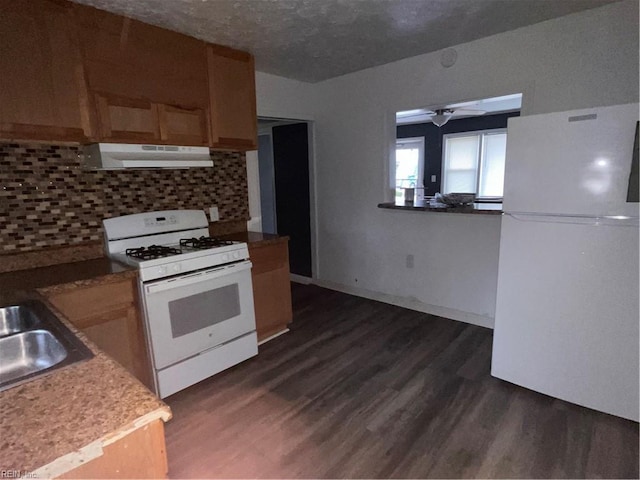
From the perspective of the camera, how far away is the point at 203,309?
231cm

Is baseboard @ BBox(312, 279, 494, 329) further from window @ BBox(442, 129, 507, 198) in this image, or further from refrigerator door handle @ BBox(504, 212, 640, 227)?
window @ BBox(442, 129, 507, 198)

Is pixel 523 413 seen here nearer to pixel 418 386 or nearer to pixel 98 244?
pixel 418 386

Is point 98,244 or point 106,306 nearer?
point 106,306

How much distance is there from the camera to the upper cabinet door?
2.55 metres

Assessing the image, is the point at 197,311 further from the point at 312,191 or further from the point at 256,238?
the point at 312,191

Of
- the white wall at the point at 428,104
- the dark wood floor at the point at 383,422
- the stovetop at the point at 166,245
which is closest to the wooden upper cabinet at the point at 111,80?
the stovetop at the point at 166,245

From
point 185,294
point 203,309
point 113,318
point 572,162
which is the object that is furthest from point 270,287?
point 572,162

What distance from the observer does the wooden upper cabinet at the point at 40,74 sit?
5.59ft

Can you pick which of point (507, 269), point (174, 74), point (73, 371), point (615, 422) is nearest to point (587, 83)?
point (507, 269)

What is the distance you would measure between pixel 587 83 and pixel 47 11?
10.6 feet

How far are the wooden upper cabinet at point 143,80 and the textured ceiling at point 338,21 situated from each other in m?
0.08

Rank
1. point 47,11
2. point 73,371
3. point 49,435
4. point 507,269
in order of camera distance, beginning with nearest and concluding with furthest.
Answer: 1. point 49,435
2. point 73,371
3. point 47,11
4. point 507,269

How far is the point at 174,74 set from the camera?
2.33m

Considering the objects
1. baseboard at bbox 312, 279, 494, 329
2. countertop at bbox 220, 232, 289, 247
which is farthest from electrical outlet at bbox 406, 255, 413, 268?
countertop at bbox 220, 232, 289, 247
